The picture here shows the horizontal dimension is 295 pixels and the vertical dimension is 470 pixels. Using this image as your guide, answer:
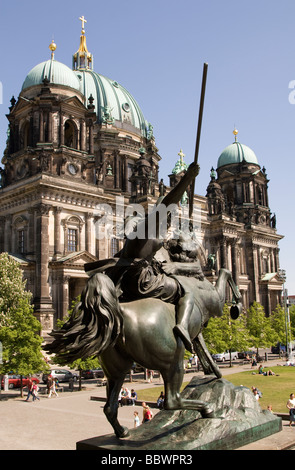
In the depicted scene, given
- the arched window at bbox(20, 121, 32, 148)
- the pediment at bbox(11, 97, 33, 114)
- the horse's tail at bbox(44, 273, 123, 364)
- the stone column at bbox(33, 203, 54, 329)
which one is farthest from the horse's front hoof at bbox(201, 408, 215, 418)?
the arched window at bbox(20, 121, 32, 148)

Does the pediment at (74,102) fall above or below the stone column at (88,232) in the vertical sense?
above

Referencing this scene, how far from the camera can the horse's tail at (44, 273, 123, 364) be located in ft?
24.2

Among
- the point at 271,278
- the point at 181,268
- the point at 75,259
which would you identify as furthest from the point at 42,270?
the point at 271,278

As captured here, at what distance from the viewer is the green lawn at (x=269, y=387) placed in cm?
2435

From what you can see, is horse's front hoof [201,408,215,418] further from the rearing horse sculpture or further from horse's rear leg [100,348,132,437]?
horse's rear leg [100,348,132,437]

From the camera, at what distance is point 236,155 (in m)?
88.3

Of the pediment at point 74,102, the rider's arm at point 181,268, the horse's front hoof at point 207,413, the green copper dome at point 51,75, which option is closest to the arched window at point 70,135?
the pediment at point 74,102

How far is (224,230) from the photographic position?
74625mm

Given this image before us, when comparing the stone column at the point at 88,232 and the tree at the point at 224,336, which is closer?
the tree at the point at 224,336

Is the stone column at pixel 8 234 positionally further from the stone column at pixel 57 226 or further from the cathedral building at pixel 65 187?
the stone column at pixel 57 226

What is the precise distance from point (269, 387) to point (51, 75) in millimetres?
42167

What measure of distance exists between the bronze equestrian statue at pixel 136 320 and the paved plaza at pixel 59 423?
7.73ft

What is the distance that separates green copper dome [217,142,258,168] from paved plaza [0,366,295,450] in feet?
216

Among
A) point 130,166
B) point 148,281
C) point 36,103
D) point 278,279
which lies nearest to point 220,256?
point 278,279
